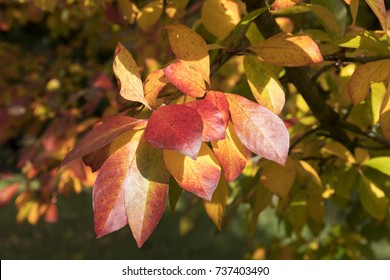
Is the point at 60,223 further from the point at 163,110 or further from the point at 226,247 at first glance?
the point at 163,110

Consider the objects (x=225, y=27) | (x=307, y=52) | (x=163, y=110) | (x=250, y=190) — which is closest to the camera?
(x=163, y=110)

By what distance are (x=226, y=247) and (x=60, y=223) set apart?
1.77 meters

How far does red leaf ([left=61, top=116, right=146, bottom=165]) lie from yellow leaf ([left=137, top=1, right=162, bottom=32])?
0.47m

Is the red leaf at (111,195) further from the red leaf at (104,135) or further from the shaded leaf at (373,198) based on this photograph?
the shaded leaf at (373,198)

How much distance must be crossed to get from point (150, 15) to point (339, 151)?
0.47 metres

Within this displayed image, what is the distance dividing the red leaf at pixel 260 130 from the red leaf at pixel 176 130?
0.27 ft

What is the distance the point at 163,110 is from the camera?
720 millimetres

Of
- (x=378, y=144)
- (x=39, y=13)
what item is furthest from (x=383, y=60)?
(x=39, y=13)

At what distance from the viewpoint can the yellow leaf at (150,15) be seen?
1.17m

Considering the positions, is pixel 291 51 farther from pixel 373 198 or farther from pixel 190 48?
pixel 373 198

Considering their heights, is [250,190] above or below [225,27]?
below

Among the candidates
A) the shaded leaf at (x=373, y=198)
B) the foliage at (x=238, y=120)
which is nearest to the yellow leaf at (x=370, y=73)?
the foliage at (x=238, y=120)

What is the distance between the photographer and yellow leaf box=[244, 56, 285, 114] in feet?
2.83

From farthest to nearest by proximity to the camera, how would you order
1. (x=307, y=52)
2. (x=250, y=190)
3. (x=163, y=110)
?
1. (x=250, y=190)
2. (x=307, y=52)
3. (x=163, y=110)
